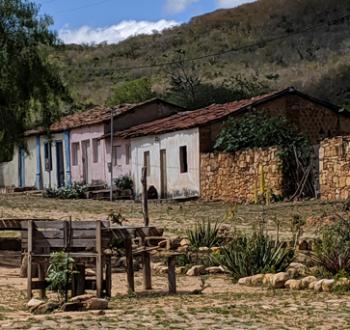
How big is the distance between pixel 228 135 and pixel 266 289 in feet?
62.1

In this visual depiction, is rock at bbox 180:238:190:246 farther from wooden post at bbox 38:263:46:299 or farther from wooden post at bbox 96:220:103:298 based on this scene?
wooden post at bbox 96:220:103:298

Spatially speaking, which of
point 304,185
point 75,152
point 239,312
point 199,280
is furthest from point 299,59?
point 239,312

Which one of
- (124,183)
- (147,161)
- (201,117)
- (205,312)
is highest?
(201,117)

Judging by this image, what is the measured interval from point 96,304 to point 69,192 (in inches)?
1096

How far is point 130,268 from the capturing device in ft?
42.3

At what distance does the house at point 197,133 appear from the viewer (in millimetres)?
33562

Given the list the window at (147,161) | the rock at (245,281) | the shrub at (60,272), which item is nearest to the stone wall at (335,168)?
the window at (147,161)

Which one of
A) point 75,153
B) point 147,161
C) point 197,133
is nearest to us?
point 197,133

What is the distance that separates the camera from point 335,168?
26766 mm

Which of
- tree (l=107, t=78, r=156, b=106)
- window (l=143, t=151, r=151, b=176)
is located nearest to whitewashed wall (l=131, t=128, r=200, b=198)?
window (l=143, t=151, r=151, b=176)

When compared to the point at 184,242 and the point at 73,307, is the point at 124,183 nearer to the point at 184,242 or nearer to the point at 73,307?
the point at 184,242

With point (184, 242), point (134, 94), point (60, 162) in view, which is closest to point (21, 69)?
point (184, 242)

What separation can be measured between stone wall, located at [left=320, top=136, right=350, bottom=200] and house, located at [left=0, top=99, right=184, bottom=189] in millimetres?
13193

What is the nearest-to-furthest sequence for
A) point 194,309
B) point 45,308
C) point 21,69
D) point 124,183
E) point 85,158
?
point 194,309, point 45,308, point 21,69, point 124,183, point 85,158
